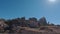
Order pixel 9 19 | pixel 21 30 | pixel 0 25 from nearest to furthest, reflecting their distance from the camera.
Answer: pixel 21 30, pixel 0 25, pixel 9 19

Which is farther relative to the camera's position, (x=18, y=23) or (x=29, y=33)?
(x=18, y=23)

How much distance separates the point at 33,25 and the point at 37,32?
489cm

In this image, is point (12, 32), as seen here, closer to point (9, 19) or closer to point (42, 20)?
point (9, 19)

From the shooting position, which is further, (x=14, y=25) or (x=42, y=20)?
(x=42, y=20)

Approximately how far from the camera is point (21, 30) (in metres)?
16.8

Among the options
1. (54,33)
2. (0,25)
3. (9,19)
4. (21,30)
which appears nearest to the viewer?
(54,33)

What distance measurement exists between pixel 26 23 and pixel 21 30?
374 centimetres

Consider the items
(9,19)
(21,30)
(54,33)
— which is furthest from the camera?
(9,19)

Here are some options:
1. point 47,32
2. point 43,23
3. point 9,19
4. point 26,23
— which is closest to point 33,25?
point 26,23

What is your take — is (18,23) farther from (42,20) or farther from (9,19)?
(42,20)

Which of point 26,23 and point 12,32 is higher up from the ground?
point 26,23

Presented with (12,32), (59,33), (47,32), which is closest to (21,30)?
(12,32)

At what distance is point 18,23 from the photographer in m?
20.2

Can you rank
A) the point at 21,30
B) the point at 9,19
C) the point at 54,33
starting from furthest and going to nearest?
the point at 9,19 < the point at 21,30 < the point at 54,33
